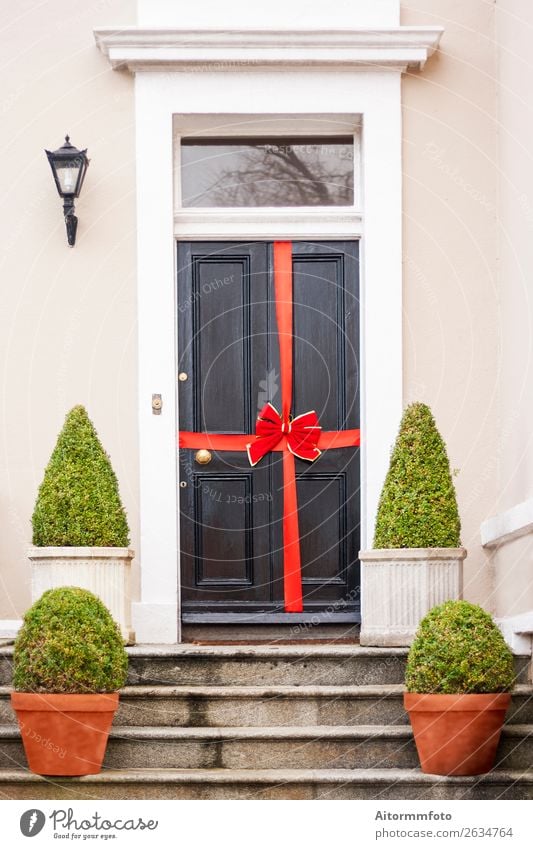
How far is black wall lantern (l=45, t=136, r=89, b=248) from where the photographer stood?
6699 mm

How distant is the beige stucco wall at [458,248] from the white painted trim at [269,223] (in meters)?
0.33

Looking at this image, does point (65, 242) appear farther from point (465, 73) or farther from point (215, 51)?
point (465, 73)

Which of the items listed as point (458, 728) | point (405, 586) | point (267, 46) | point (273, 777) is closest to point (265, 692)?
point (273, 777)

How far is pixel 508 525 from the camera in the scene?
623 centimetres

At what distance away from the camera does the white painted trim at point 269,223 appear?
6957 mm

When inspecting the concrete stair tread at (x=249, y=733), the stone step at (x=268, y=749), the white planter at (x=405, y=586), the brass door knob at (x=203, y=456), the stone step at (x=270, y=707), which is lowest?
the stone step at (x=268, y=749)

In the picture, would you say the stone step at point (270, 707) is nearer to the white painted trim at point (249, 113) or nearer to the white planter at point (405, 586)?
the white planter at point (405, 586)

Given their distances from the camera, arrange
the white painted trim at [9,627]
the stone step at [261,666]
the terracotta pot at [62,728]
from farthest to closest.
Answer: the white painted trim at [9,627], the stone step at [261,666], the terracotta pot at [62,728]

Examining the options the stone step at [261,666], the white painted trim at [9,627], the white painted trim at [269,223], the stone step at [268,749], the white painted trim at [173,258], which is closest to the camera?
the stone step at [268,749]

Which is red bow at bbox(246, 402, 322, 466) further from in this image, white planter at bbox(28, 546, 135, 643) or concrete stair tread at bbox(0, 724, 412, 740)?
concrete stair tread at bbox(0, 724, 412, 740)

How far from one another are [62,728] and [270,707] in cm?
98

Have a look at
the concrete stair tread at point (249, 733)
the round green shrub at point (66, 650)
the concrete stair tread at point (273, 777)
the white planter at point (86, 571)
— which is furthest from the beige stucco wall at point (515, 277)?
the round green shrub at point (66, 650)

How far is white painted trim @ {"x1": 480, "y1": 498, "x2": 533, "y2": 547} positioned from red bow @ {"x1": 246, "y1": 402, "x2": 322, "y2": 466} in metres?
0.92

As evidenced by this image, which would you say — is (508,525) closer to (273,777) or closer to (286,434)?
(286,434)
